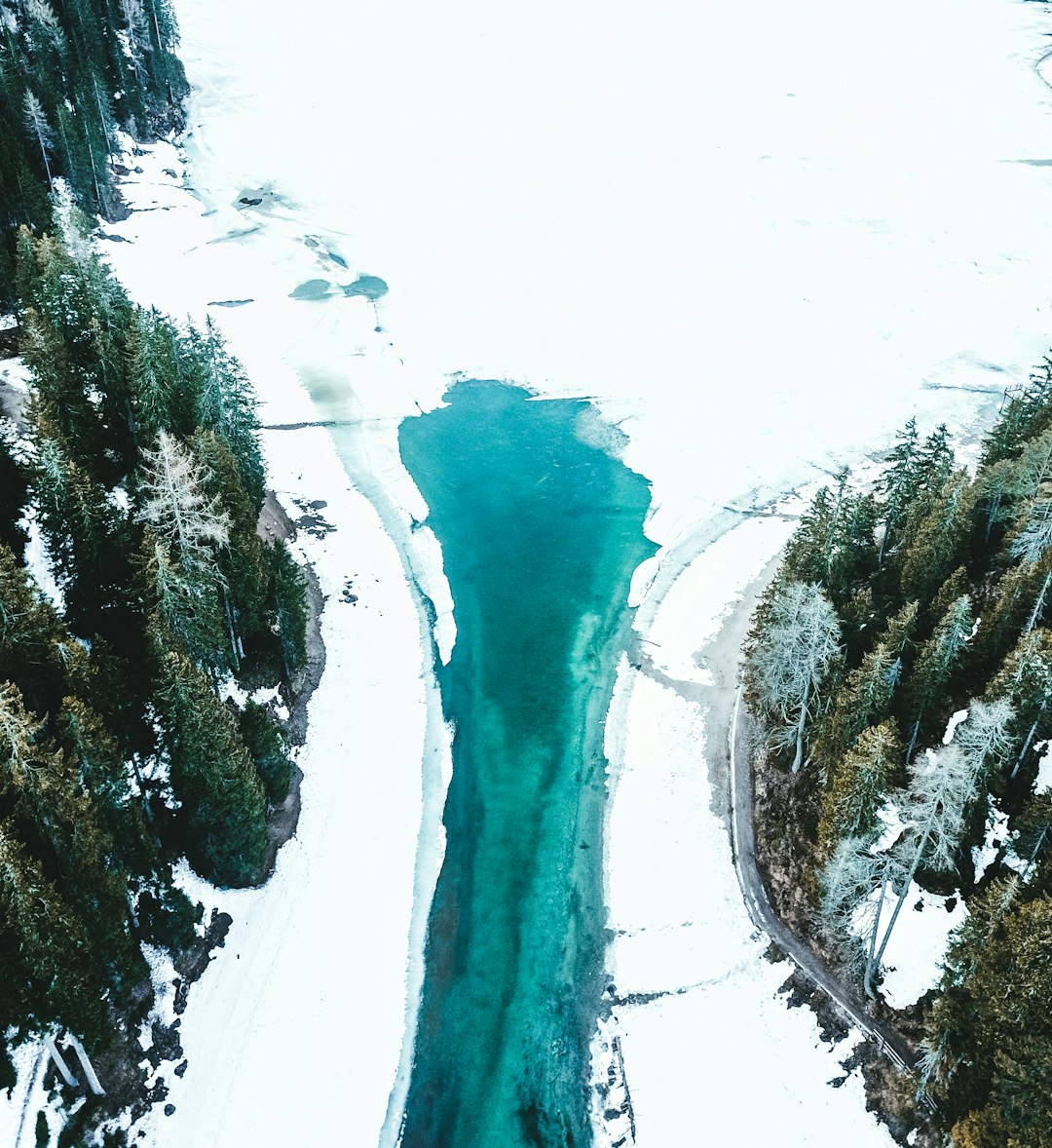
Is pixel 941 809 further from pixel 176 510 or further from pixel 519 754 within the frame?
pixel 176 510

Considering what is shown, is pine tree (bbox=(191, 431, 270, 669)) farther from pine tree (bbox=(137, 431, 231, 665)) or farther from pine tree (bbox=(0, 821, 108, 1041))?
pine tree (bbox=(0, 821, 108, 1041))

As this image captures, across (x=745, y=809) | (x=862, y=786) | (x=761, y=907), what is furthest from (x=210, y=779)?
A: (x=745, y=809)

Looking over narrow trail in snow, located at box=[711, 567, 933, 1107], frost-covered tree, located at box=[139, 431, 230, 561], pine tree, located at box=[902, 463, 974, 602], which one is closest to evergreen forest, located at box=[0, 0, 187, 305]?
frost-covered tree, located at box=[139, 431, 230, 561]

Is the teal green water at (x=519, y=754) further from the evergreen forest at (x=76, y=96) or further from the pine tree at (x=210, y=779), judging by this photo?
the evergreen forest at (x=76, y=96)

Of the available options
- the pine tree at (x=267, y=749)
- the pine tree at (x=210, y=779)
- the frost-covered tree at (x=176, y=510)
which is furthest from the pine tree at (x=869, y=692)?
the frost-covered tree at (x=176, y=510)

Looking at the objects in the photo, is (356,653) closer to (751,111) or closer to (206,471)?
(206,471)
